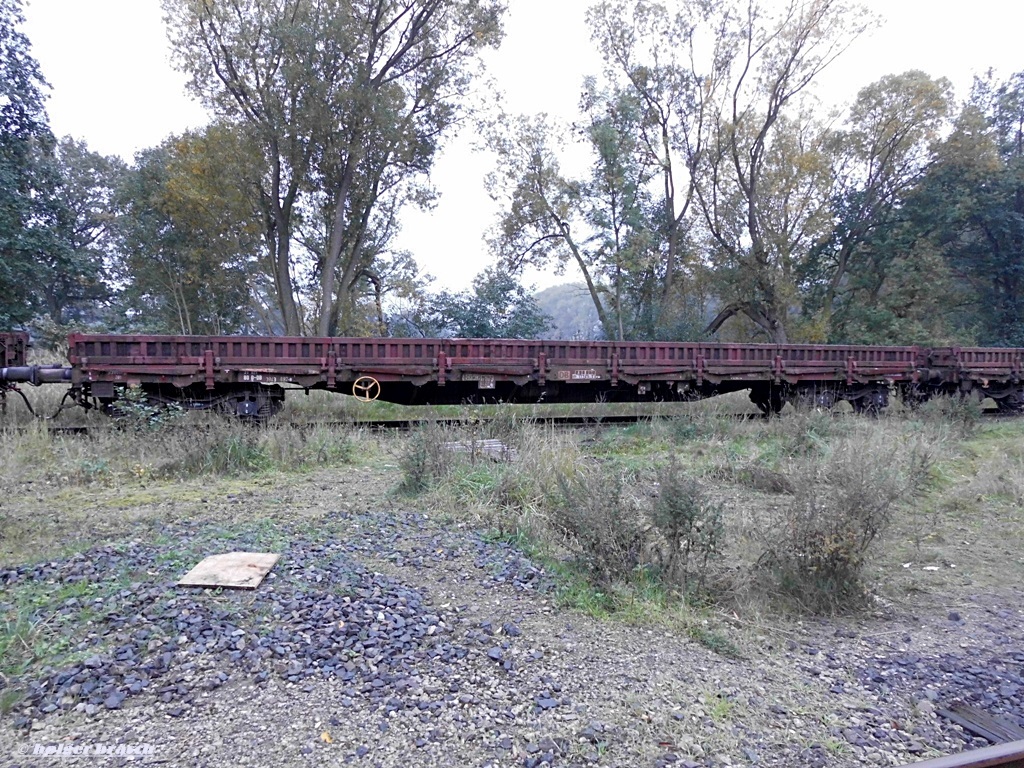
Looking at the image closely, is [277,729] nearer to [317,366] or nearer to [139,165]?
[317,366]

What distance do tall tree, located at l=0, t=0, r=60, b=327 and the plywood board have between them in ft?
62.7

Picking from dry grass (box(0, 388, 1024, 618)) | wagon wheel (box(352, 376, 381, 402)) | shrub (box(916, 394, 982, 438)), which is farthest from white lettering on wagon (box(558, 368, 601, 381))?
shrub (box(916, 394, 982, 438))

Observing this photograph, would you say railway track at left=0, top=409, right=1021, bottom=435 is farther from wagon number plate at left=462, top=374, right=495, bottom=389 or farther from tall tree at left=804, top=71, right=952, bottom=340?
tall tree at left=804, top=71, right=952, bottom=340

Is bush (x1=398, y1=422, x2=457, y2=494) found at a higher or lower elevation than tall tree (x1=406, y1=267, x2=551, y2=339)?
lower

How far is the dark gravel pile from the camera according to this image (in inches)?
127

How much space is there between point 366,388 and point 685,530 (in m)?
9.43

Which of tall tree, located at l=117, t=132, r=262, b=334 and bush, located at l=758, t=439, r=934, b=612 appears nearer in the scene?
bush, located at l=758, t=439, r=934, b=612

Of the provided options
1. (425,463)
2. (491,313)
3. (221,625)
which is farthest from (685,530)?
(491,313)

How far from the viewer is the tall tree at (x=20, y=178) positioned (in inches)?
739

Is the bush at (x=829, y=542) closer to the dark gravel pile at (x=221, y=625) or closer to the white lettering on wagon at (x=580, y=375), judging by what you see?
the dark gravel pile at (x=221, y=625)

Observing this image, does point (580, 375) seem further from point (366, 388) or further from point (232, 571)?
point (232, 571)

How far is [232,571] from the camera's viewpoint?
4.37m

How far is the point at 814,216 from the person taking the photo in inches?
1225

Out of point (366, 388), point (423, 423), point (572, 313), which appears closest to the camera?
point (423, 423)
